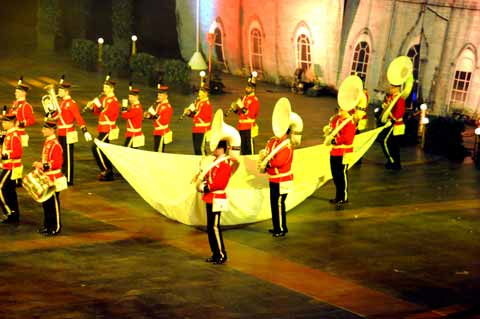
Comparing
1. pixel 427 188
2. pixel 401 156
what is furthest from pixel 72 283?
pixel 401 156

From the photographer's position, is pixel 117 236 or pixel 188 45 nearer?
pixel 117 236

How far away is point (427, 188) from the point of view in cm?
1894

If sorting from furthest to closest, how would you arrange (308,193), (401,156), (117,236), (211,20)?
1. (211,20)
2. (401,156)
3. (308,193)
4. (117,236)

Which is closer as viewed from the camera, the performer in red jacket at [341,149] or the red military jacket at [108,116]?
the performer in red jacket at [341,149]

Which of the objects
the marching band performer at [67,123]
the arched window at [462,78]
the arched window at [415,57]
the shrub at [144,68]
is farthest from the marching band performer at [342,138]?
the shrub at [144,68]

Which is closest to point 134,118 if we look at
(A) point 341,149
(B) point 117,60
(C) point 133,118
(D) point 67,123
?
(C) point 133,118

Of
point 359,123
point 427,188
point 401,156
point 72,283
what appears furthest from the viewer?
point 401,156

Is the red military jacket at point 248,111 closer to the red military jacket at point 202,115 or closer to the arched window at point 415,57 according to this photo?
the red military jacket at point 202,115

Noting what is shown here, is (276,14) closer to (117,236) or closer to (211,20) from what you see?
(211,20)

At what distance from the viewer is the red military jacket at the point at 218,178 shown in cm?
1320

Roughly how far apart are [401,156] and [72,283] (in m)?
11.5

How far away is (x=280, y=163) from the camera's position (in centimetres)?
1490

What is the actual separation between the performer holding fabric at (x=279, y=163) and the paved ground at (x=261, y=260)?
403 millimetres

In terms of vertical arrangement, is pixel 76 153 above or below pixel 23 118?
below
